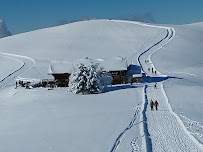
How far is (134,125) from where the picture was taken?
1712 centimetres

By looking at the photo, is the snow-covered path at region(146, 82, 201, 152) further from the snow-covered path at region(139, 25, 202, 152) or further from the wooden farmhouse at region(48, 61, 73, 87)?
the wooden farmhouse at region(48, 61, 73, 87)

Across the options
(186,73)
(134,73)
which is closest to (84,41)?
(134,73)

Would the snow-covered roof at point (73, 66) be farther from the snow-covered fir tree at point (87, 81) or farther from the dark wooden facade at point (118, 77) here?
the snow-covered fir tree at point (87, 81)

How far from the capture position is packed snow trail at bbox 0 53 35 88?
4603 centimetres

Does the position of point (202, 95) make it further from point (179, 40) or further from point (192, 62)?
point (179, 40)

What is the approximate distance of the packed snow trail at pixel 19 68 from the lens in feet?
151

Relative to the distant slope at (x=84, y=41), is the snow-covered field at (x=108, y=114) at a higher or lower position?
lower

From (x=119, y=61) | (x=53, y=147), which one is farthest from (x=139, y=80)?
(x=53, y=147)

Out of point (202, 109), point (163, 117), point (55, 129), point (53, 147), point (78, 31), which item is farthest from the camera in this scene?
point (78, 31)

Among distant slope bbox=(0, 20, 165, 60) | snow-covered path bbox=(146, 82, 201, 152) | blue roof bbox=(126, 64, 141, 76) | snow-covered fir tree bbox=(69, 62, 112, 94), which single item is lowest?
snow-covered path bbox=(146, 82, 201, 152)

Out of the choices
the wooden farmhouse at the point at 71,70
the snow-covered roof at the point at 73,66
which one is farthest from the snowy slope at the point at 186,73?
the snow-covered roof at the point at 73,66

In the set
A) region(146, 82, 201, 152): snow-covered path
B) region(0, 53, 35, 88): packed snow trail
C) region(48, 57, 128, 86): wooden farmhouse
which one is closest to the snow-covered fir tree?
region(48, 57, 128, 86): wooden farmhouse

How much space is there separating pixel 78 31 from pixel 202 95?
71.2 meters

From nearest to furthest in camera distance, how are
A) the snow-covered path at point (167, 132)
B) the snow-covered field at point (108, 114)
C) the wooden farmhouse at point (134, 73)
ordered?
the snow-covered path at point (167, 132) < the snow-covered field at point (108, 114) < the wooden farmhouse at point (134, 73)
